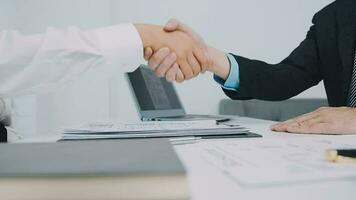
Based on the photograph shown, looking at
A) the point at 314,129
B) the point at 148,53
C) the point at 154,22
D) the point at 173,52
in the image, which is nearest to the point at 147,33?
the point at 148,53

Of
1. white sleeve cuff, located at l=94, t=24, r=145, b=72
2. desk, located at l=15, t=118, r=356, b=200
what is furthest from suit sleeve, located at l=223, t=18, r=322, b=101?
desk, located at l=15, t=118, r=356, b=200

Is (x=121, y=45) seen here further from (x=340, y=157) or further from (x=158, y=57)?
(x=340, y=157)

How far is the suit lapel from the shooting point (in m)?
1.01

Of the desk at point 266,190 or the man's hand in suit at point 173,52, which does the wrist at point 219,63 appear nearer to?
the man's hand in suit at point 173,52

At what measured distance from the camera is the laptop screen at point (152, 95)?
1034 mm

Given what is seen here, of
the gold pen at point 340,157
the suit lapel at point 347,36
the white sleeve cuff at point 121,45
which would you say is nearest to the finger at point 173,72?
the white sleeve cuff at point 121,45

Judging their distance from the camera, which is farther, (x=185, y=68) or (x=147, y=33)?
(x=185, y=68)

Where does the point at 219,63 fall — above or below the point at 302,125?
above

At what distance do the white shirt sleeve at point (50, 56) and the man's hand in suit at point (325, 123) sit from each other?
349mm

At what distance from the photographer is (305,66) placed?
1.13m

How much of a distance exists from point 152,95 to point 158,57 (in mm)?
269

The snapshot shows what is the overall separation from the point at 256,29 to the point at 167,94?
670 mm

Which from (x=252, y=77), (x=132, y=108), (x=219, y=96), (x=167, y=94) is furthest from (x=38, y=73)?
(x=219, y=96)

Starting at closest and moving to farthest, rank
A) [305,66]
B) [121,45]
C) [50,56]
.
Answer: [50,56] → [121,45] → [305,66]
